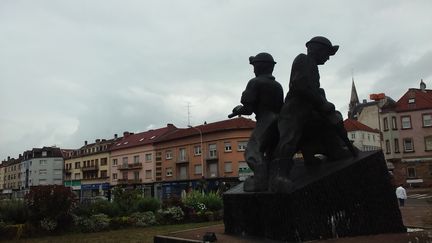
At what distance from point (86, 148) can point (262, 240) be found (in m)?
83.6

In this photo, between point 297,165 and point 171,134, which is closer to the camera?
point 297,165

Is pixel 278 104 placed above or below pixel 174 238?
above

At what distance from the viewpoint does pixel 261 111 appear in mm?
7816

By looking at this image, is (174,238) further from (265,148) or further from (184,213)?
(184,213)

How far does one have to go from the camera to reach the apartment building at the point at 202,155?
55750mm

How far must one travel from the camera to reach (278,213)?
6.43 meters

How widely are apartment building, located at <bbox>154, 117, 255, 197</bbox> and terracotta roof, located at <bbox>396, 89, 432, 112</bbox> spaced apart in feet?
53.8

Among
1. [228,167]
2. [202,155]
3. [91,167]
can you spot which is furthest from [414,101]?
[91,167]

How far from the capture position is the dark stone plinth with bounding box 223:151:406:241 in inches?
248

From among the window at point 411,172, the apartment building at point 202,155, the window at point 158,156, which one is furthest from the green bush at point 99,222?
the window at point 158,156

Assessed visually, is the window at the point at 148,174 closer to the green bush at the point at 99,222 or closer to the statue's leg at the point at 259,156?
the green bush at the point at 99,222

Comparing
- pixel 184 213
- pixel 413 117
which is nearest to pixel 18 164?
pixel 413 117

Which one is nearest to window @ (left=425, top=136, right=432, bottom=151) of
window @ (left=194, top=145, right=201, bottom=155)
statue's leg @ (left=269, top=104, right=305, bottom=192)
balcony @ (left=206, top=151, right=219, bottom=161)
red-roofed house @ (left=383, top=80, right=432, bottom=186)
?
red-roofed house @ (left=383, top=80, right=432, bottom=186)

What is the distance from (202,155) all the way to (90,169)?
1154 inches
